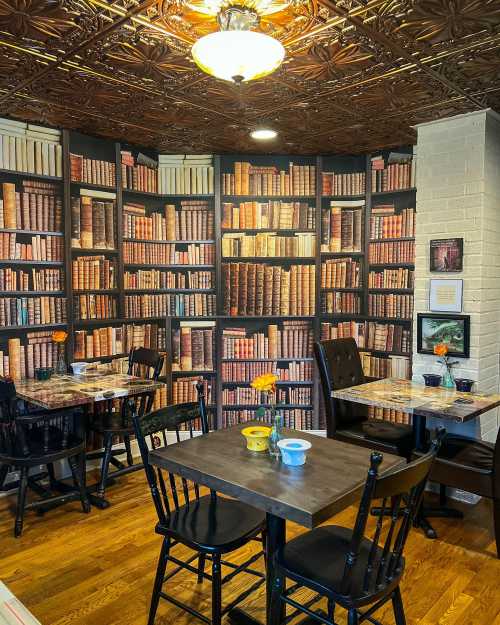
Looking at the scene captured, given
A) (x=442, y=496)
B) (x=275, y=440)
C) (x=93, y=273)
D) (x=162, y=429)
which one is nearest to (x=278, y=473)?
(x=275, y=440)

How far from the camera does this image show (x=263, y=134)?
391 cm

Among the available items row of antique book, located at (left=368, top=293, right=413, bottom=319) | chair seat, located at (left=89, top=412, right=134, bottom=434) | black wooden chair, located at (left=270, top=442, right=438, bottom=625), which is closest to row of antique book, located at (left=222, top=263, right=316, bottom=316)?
row of antique book, located at (left=368, top=293, right=413, bottom=319)

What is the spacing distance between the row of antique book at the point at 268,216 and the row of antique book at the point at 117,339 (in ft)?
3.75

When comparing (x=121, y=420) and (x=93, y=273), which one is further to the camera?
(x=93, y=273)

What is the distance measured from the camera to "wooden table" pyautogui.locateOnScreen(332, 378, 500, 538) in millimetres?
2908

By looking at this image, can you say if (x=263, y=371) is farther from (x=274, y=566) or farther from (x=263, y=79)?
(x=274, y=566)

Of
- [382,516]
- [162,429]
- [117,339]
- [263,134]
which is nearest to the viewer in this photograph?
[382,516]

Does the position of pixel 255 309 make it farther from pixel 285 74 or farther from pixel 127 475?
pixel 285 74

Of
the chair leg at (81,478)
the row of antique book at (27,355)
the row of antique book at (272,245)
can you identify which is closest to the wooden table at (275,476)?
the chair leg at (81,478)

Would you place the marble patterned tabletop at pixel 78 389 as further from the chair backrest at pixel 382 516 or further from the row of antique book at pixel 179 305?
the chair backrest at pixel 382 516

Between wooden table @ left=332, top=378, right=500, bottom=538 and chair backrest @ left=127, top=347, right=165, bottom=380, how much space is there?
1345 mm

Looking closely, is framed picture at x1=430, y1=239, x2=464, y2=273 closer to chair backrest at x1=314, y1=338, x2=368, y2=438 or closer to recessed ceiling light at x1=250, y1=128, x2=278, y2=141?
chair backrest at x1=314, y1=338, x2=368, y2=438

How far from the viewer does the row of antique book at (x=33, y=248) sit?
365 cm

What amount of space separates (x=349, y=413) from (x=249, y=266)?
162 centimetres
